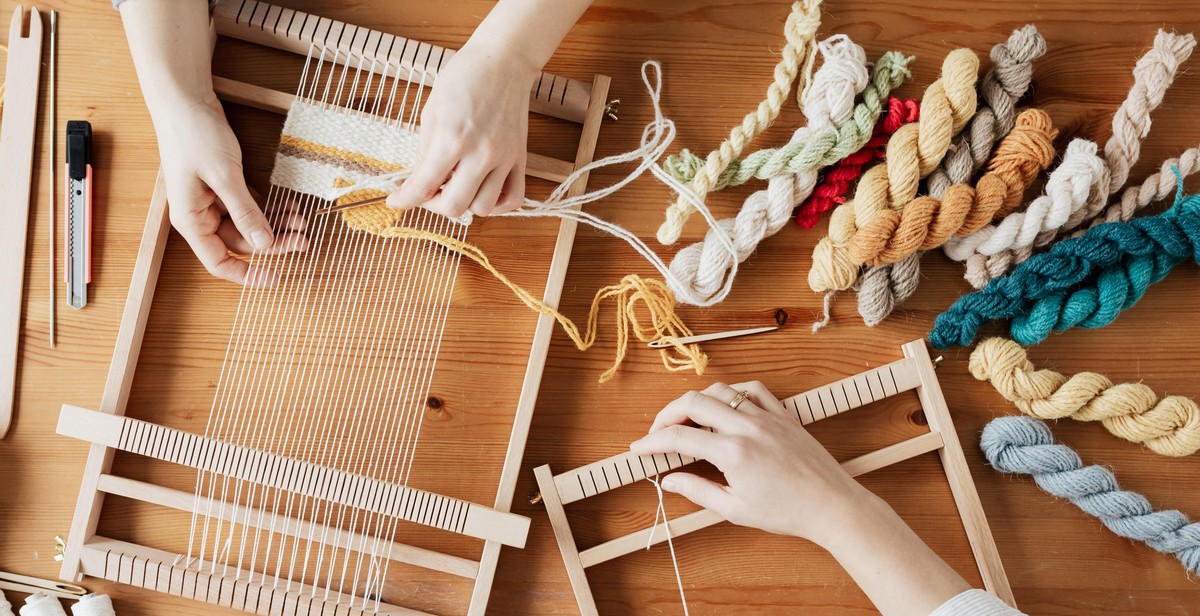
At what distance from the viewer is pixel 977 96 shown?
1339mm

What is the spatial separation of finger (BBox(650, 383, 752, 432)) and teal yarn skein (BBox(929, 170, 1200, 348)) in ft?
1.27

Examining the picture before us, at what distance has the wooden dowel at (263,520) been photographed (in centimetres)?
123

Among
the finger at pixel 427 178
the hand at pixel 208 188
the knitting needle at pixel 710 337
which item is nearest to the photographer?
the finger at pixel 427 178

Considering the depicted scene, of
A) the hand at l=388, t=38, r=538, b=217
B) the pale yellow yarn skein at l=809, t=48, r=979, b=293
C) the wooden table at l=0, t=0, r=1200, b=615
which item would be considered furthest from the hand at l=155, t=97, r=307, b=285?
the pale yellow yarn skein at l=809, t=48, r=979, b=293

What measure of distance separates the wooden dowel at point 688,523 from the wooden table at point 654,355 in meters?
0.05

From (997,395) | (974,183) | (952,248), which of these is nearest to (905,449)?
(997,395)

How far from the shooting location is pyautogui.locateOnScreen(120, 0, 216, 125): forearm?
1230mm

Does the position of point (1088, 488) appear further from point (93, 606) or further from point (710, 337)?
point (93, 606)

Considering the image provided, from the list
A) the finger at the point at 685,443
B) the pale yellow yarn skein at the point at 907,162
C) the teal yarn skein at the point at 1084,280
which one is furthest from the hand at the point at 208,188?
the teal yarn skein at the point at 1084,280

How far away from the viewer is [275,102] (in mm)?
1304

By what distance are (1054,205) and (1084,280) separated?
0.51 ft

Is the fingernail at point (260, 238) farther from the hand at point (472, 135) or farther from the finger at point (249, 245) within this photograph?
the hand at point (472, 135)

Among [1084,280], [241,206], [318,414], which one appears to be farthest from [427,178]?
[1084,280]

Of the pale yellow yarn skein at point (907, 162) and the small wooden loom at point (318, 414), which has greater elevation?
the pale yellow yarn skein at point (907, 162)
